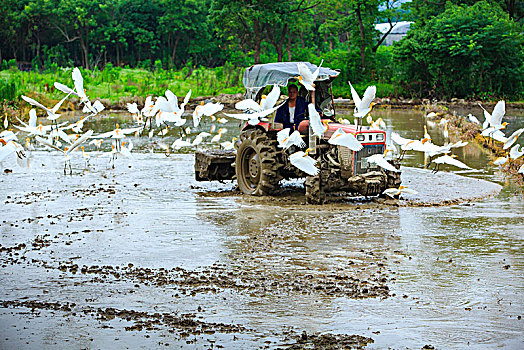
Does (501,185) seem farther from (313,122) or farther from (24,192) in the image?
(24,192)

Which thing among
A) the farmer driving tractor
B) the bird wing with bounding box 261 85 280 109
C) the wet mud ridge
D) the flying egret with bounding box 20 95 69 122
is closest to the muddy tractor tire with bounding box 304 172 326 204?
the wet mud ridge

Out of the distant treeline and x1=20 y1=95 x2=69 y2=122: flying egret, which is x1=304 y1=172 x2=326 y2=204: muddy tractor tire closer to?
x1=20 y1=95 x2=69 y2=122: flying egret

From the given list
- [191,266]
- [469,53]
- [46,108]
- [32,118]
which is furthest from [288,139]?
[469,53]

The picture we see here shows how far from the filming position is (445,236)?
942cm

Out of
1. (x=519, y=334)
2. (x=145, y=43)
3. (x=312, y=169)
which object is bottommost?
(x=519, y=334)

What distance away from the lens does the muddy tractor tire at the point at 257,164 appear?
11984 millimetres

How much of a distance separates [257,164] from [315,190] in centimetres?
134

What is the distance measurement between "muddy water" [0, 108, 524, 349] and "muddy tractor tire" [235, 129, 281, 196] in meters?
0.28

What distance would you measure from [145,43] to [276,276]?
193ft

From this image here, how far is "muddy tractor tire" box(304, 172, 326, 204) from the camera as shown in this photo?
452 inches

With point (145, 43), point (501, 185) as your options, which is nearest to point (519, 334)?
point (501, 185)

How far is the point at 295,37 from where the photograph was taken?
59562 millimetres

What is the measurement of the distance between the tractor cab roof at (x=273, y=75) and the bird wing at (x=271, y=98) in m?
0.49

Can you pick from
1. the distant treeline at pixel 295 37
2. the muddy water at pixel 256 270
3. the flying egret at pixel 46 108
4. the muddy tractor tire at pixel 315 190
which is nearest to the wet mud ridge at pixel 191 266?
the muddy water at pixel 256 270
